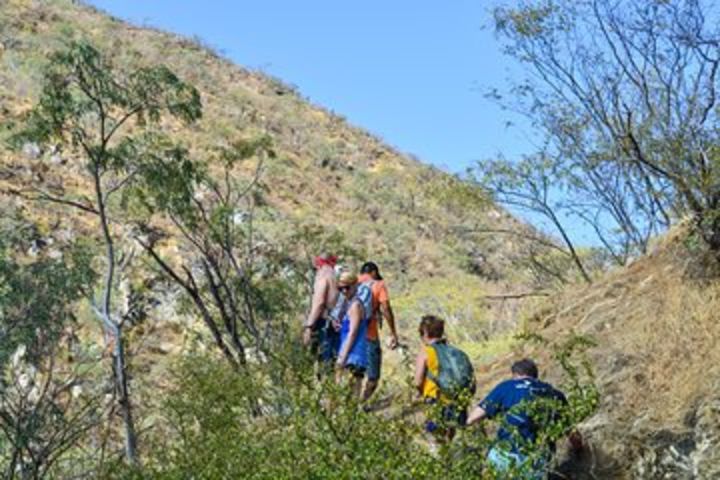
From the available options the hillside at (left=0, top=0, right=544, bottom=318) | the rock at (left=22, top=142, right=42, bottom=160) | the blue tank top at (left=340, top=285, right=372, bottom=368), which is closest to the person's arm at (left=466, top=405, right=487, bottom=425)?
the blue tank top at (left=340, top=285, right=372, bottom=368)

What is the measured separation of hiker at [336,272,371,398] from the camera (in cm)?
806

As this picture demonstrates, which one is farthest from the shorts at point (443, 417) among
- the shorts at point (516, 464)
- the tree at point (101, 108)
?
the tree at point (101, 108)

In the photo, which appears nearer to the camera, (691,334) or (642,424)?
(642,424)

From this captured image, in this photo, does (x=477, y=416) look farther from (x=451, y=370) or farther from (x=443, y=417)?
(x=451, y=370)

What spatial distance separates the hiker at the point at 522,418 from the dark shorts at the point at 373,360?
2.44 meters

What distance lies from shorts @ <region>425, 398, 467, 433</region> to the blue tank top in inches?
79.3

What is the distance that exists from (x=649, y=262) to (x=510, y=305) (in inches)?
543

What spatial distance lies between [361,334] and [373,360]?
285 millimetres

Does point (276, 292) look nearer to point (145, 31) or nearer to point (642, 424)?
point (642, 424)

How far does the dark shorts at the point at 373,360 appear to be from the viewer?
8221mm

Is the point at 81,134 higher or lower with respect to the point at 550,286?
higher

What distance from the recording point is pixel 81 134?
1315cm

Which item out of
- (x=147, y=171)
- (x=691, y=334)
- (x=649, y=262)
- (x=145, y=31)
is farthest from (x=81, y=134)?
(x=145, y=31)

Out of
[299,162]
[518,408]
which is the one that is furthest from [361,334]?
[299,162]
